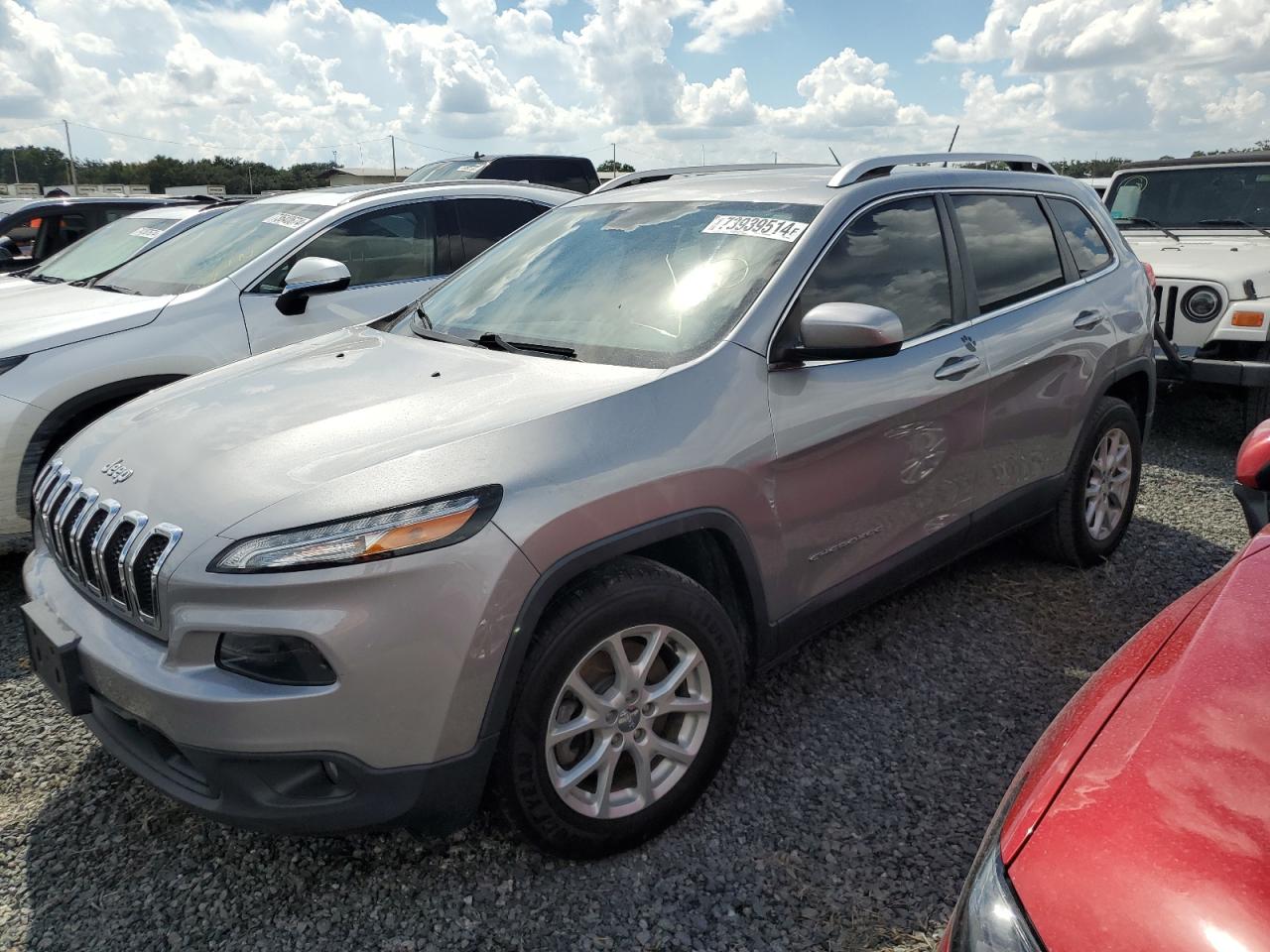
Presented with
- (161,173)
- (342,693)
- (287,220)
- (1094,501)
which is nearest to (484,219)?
(287,220)

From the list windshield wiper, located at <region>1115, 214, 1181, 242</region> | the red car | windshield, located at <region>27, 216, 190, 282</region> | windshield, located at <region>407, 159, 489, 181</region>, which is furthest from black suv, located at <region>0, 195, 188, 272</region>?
the red car

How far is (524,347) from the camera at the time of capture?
292 centimetres

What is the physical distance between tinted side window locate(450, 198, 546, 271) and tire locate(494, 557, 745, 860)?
145 inches

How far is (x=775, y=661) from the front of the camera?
2.86m

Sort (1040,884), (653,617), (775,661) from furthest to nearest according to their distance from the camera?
(775,661) → (653,617) → (1040,884)

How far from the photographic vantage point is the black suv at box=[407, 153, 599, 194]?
12.8 m

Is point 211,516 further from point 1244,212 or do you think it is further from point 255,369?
point 1244,212

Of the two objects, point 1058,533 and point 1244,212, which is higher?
point 1244,212

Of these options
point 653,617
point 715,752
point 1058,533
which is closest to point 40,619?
point 653,617

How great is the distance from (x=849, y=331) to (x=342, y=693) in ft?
5.09

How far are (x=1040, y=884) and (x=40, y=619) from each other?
2.33m

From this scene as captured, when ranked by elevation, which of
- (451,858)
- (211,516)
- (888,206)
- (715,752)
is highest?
(888,206)

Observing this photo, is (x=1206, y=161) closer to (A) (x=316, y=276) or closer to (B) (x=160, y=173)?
(A) (x=316, y=276)

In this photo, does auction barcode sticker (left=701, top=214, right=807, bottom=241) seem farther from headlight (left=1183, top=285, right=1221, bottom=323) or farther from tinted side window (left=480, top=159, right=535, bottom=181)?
tinted side window (left=480, top=159, right=535, bottom=181)
